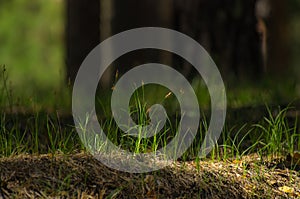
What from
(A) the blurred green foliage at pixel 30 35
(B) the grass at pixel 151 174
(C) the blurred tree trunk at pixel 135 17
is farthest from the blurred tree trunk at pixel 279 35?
(B) the grass at pixel 151 174

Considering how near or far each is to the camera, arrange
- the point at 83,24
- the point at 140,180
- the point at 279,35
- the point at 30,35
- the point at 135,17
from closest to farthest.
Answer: the point at 140,180, the point at 83,24, the point at 135,17, the point at 279,35, the point at 30,35

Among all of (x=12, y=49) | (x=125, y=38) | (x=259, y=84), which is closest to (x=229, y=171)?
(x=259, y=84)

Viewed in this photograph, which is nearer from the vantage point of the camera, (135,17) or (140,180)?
(140,180)

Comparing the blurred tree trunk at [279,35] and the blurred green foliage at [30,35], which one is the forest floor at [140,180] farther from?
the blurred green foliage at [30,35]

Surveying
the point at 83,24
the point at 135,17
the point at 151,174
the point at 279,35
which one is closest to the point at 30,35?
the point at 279,35

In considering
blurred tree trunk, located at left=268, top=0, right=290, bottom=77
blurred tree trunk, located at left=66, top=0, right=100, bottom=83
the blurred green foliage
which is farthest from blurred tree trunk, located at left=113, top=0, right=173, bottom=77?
the blurred green foliage

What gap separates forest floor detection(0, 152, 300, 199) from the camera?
358 centimetres

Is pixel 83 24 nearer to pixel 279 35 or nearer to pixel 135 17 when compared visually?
pixel 135 17

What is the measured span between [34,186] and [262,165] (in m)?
1.42

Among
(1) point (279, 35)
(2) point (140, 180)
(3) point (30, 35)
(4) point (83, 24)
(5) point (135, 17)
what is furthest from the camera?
(3) point (30, 35)

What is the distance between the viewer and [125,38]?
8961 millimetres

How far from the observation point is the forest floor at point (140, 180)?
3.58m

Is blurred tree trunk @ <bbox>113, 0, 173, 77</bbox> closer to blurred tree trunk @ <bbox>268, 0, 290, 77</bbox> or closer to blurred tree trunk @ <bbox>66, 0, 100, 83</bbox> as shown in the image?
blurred tree trunk @ <bbox>66, 0, 100, 83</bbox>

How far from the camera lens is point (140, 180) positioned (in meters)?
3.74
